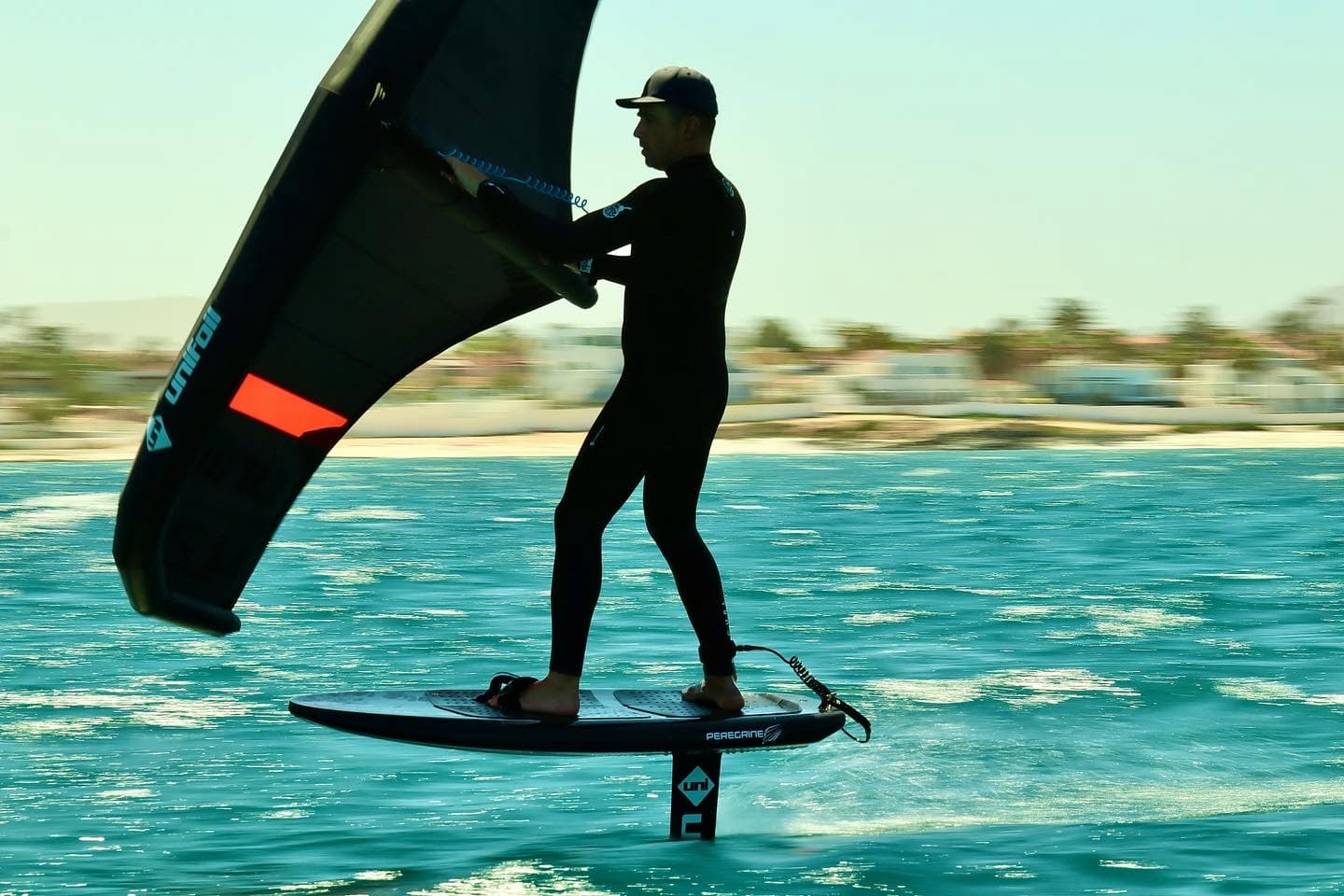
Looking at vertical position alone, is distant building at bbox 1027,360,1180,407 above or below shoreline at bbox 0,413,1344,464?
above

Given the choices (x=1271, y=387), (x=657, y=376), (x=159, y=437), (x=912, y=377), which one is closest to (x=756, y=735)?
(x=657, y=376)

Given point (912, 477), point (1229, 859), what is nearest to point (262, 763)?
point (1229, 859)

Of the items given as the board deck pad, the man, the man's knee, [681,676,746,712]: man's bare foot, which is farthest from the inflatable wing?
[681,676,746,712]: man's bare foot

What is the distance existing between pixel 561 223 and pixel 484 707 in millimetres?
A: 1479

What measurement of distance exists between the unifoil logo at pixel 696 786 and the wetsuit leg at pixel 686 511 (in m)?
0.51

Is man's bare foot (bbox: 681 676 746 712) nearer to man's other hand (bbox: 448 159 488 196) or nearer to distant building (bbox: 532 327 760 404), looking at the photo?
man's other hand (bbox: 448 159 488 196)

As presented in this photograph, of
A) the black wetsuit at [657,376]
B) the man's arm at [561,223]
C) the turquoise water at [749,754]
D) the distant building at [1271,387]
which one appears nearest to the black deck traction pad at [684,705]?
the black wetsuit at [657,376]

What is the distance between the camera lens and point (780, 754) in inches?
282

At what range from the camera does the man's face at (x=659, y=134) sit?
4.77 metres

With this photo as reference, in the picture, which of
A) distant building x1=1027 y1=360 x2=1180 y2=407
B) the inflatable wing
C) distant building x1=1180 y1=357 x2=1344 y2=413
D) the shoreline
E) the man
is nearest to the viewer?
the inflatable wing

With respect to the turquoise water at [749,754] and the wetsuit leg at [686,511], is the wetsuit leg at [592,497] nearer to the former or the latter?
the wetsuit leg at [686,511]

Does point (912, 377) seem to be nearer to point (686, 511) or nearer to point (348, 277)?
point (686, 511)

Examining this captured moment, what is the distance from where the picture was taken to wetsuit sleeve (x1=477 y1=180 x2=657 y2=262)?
461 cm

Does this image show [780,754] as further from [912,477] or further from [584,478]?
[912,477]
